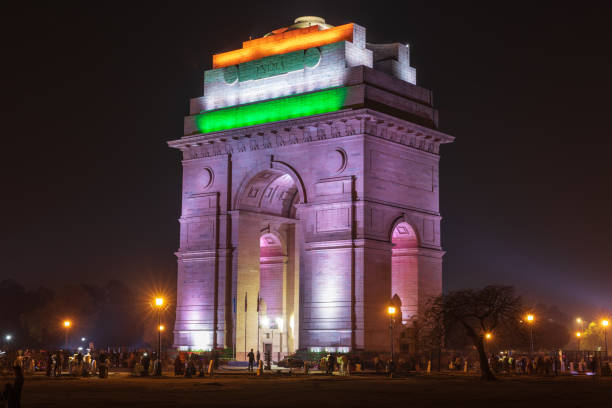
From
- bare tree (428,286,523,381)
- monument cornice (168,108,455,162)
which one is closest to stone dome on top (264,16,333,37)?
monument cornice (168,108,455,162)

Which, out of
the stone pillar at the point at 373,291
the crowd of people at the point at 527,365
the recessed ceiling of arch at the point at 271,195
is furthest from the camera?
the recessed ceiling of arch at the point at 271,195

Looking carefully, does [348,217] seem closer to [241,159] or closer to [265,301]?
[241,159]

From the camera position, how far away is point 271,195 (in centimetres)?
5956

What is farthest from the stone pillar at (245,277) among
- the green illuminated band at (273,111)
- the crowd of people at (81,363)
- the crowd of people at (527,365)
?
the crowd of people at (527,365)

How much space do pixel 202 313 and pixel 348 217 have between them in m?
11.6

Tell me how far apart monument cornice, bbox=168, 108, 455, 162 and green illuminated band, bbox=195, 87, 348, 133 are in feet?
2.80

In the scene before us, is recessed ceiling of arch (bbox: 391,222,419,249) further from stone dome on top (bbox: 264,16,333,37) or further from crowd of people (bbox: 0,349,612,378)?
stone dome on top (bbox: 264,16,333,37)

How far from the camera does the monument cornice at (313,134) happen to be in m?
52.4

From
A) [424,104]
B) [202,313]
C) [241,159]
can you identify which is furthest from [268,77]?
[202,313]

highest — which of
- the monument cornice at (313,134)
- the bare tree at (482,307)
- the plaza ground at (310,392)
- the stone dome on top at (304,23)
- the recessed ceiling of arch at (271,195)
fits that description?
the stone dome on top at (304,23)

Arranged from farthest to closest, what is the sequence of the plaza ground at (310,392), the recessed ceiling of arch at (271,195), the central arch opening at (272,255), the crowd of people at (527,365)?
the central arch opening at (272,255) < the recessed ceiling of arch at (271,195) < the crowd of people at (527,365) < the plaza ground at (310,392)

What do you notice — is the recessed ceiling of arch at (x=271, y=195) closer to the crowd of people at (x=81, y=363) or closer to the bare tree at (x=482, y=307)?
the crowd of people at (x=81, y=363)

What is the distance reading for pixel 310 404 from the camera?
91.7ft

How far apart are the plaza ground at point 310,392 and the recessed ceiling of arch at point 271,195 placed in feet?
52.2
